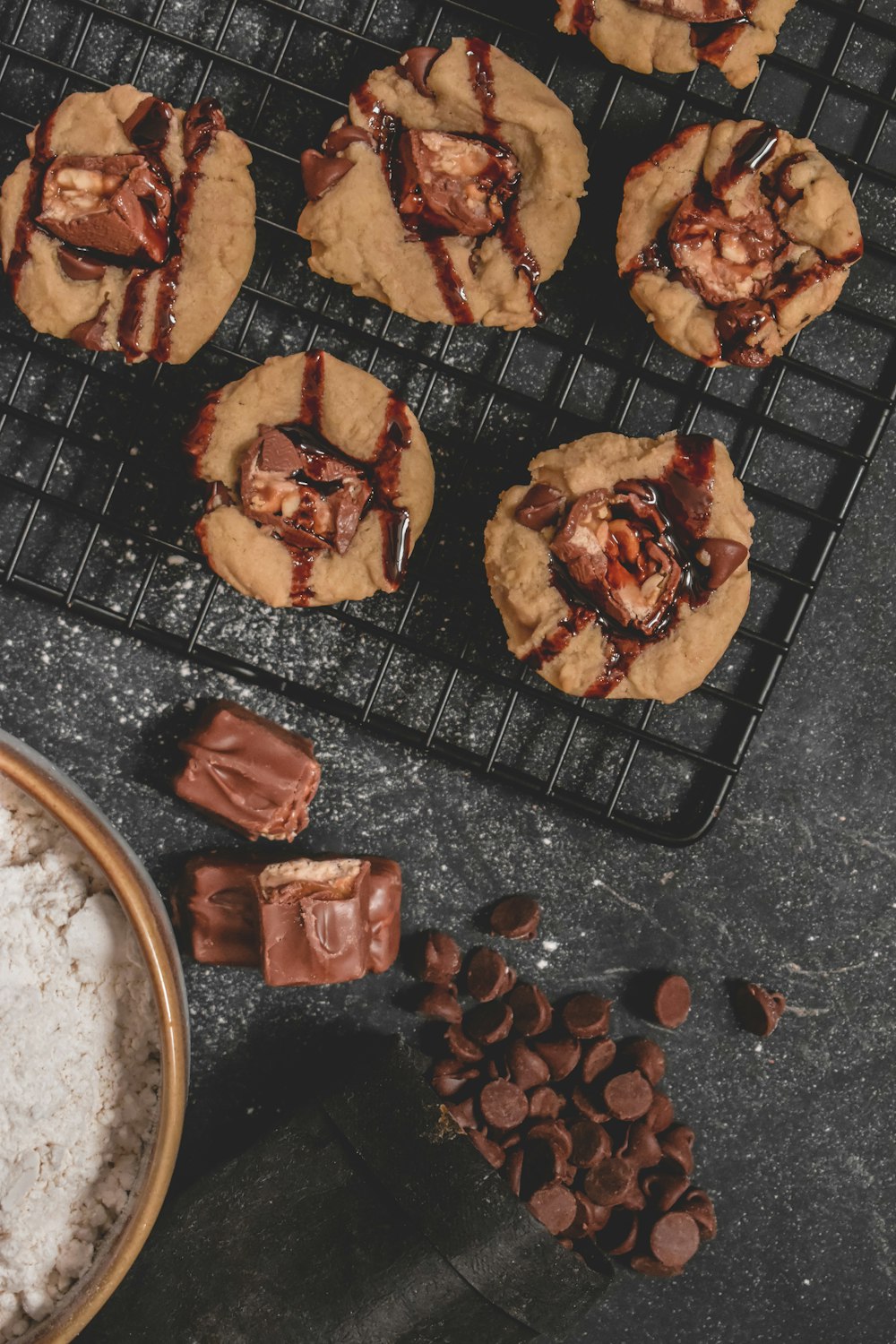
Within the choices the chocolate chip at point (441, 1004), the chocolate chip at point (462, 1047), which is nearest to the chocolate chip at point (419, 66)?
the chocolate chip at point (441, 1004)

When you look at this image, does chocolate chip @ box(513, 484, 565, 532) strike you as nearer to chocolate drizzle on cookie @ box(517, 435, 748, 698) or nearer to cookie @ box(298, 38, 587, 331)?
chocolate drizzle on cookie @ box(517, 435, 748, 698)

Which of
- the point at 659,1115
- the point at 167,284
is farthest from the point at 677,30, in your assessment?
the point at 659,1115

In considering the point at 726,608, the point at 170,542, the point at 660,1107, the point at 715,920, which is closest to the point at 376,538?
the point at 170,542

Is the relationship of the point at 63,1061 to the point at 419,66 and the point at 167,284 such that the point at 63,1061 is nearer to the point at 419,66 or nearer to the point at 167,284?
the point at 167,284

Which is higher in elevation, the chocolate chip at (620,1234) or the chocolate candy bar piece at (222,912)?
the chocolate candy bar piece at (222,912)

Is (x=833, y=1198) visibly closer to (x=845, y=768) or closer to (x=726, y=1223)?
(x=726, y=1223)

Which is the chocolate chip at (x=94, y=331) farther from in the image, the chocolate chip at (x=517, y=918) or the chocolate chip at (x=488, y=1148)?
the chocolate chip at (x=488, y=1148)

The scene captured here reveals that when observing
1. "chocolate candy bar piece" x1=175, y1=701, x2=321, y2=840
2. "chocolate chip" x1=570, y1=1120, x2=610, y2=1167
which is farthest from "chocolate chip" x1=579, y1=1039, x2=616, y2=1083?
"chocolate candy bar piece" x1=175, y1=701, x2=321, y2=840
